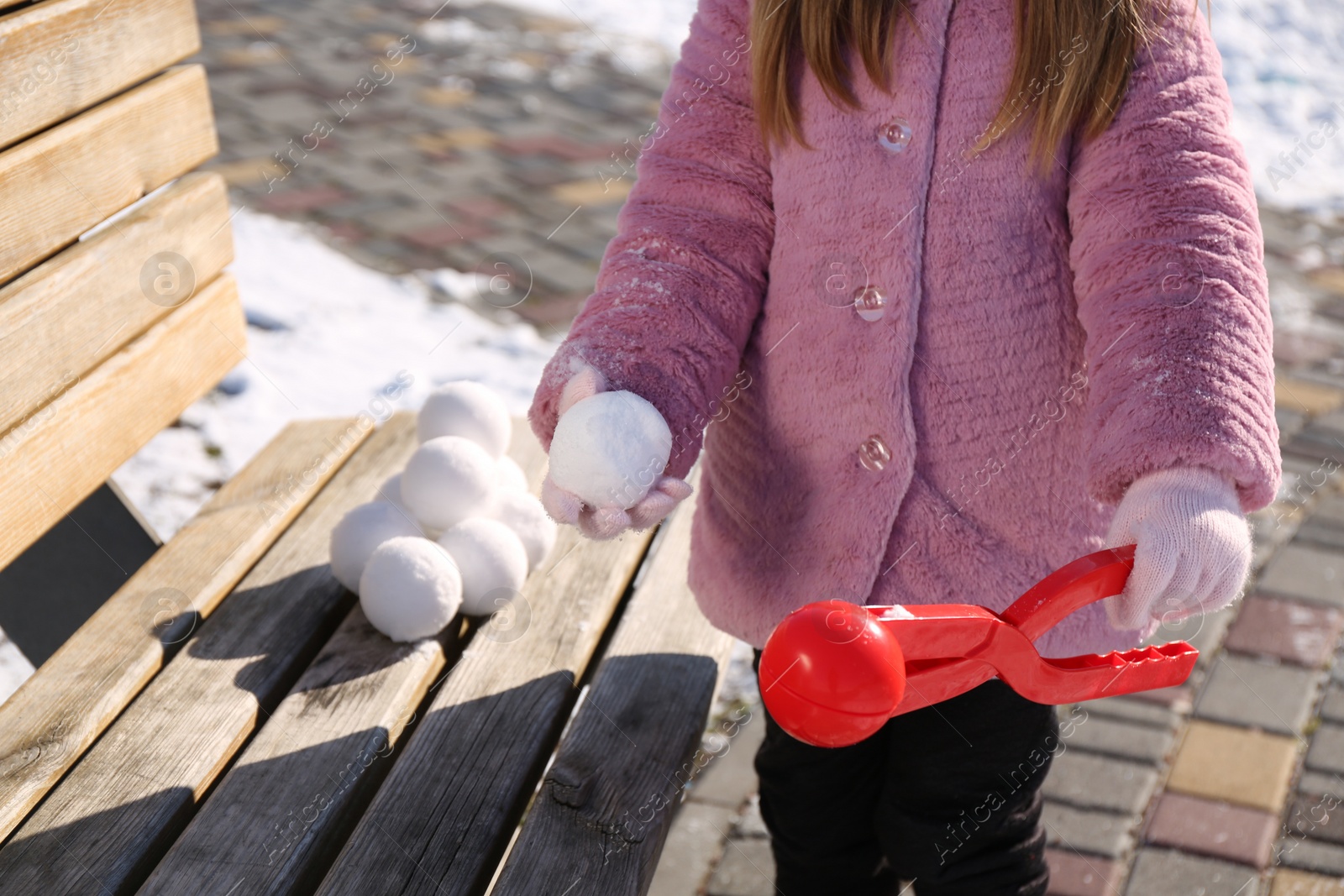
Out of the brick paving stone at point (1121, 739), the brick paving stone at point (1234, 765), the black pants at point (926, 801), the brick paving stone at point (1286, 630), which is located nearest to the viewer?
the black pants at point (926, 801)

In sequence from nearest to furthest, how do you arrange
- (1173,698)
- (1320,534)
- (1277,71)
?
(1173,698) < (1320,534) < (1277,71)

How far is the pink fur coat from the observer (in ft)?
4.03

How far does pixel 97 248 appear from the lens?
5.53 ft

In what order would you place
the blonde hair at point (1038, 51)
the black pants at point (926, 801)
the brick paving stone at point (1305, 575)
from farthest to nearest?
the brick paving stone at point (1305, 575), the black pants at point (926, 801), the blonde hair at point (1038, 51)

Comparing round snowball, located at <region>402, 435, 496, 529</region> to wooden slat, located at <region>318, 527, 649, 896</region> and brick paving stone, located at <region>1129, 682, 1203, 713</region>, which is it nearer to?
wooden slat, located at <region>318, 527, 649, 896</region>

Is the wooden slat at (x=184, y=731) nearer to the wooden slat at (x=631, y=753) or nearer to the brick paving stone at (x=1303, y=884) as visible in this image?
the wooden slat at (x=631, y=753)

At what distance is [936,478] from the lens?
1.39 meters

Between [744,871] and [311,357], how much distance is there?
1.89m

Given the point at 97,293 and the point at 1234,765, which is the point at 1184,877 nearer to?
the point at 1234,765

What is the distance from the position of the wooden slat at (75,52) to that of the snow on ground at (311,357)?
1064 mm

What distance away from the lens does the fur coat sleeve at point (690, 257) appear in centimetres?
132

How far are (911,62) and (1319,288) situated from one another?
3.22 metres

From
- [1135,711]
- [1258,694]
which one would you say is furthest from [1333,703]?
[1135,711]

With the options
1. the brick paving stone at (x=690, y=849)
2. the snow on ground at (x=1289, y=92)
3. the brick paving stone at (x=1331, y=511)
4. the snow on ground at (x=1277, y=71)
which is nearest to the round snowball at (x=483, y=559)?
the brick paving stone at (x=690, y=849)
